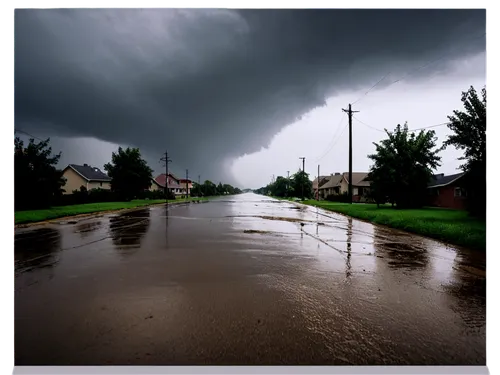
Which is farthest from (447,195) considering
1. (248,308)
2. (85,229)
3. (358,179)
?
(85,229)

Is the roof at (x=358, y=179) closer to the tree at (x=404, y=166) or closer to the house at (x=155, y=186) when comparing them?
the tree at (x=404, y=166)

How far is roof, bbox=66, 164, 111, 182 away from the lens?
1914 inches

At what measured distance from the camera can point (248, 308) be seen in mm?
3428

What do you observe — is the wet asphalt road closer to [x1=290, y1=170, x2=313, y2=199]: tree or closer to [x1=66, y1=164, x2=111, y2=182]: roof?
[x1=290, y1=170, x2=313, y2=199]: tree

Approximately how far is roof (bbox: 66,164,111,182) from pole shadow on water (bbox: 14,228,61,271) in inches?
1856

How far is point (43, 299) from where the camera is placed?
3742 millimetres

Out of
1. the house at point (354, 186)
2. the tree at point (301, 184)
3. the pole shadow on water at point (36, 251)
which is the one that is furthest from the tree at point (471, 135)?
the tree at point (301, 184)

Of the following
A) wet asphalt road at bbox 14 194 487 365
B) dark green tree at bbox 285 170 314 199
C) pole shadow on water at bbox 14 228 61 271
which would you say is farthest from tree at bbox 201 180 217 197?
wet asphalt road at bbox 14 194 487 365

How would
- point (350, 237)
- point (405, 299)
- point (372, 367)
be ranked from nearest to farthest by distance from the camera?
point (372, 367), point (405, 299), point (350, 237)

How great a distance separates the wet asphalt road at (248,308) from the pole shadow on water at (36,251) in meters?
0.09

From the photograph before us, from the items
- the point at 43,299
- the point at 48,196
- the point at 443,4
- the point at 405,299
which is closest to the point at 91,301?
the point at 43,299

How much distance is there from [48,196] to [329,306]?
1064 inches

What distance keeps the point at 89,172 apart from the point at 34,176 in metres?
35.8

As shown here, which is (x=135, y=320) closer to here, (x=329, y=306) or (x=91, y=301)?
(x=91, y=301)
